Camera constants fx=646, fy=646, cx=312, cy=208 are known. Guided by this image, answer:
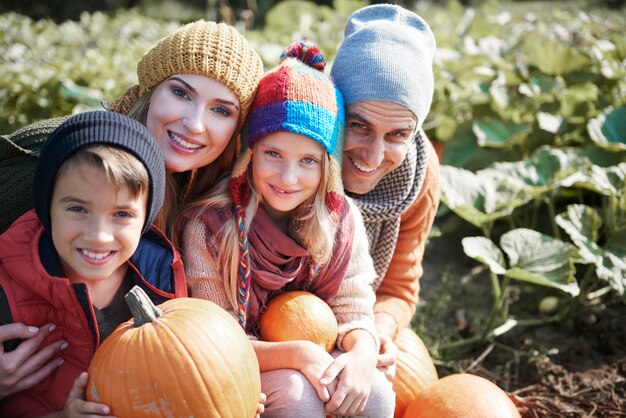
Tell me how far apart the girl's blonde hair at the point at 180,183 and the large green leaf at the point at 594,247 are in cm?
192

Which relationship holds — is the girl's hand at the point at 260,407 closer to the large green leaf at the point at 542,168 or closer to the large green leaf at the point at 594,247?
the large green leaf at the point at 594,247

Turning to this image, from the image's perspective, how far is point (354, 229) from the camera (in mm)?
2686

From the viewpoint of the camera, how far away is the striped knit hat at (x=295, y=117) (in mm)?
2375

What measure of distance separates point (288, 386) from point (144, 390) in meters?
0.56

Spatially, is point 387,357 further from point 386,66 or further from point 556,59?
point 556,59

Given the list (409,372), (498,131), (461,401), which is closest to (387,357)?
(409,372)

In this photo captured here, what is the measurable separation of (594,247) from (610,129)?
46.6 inches

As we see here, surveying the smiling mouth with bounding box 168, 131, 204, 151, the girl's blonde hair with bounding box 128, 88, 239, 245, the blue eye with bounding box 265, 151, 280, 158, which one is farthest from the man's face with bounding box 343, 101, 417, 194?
the smiling mouth with bounding box 168, 131, 204, 151

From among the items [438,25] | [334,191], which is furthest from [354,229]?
[438,25]

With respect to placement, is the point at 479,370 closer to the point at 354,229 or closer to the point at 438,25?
the point at 354,229

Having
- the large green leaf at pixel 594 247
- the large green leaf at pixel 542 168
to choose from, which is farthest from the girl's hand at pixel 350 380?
the large green leaf at pixel 542 168

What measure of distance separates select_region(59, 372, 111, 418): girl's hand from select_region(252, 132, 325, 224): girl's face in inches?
36.5

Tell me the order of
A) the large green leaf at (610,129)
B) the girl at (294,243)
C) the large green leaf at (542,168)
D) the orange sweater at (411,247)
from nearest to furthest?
the girl at (294,243), the orange sweater at (411,247), the large green leaf at (542,168), the large green leaf at (610,129)

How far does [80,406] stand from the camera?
1.89m
